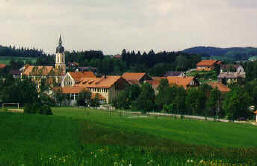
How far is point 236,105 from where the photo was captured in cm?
6488

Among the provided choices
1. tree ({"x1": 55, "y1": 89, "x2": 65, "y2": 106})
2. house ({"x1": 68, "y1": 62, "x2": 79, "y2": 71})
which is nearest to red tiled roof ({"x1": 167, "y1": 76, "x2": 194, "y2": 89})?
tree ({"x1": 55, "y1": 89, "x2": 65, "y2": 106})

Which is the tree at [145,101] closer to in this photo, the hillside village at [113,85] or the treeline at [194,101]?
the treeline at [194,101]

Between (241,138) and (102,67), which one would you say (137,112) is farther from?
(102,67)

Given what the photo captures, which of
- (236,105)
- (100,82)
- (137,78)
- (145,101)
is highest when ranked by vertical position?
(137,78)

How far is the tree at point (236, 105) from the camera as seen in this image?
213 feet

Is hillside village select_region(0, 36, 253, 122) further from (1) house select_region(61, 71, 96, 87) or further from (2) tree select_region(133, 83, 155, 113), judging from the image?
(2) tree select_region(133, 83, 155, 113)

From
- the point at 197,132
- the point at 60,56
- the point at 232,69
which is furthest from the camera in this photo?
the point at 232,69

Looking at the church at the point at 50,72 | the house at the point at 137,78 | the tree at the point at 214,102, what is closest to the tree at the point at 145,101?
the tree at the point at 214,102

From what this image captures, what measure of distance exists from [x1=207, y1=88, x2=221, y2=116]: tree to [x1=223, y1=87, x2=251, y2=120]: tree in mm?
2472

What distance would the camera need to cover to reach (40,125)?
33.7m

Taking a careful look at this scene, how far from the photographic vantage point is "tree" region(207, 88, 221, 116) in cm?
6931

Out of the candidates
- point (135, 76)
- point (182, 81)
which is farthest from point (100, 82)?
point (135, 76)

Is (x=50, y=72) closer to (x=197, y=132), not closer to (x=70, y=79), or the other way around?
(x=70, y=79)

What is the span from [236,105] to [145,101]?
17.3 metres
